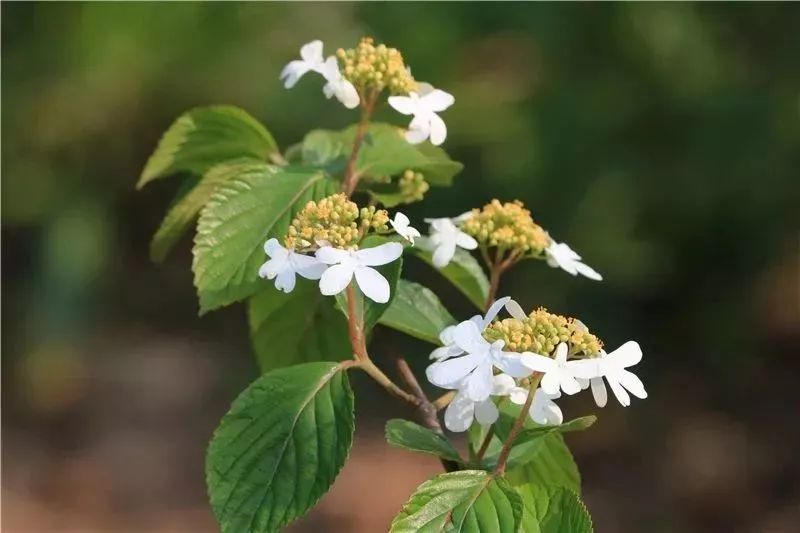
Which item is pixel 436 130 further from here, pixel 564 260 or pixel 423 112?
pixel 564 260

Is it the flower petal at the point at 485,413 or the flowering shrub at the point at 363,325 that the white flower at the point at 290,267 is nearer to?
the flowering shrub at the point at 363,325

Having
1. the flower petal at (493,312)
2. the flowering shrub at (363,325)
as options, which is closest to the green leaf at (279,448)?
the flowering shrub at (363,325)

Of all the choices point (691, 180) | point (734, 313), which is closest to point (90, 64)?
point (691, 180)

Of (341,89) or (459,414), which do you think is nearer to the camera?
(459,414)

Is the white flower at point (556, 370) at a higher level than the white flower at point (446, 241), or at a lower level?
lower

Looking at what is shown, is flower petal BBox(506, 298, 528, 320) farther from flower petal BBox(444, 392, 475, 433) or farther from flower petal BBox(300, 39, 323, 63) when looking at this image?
flower petal BBox(300, 39, 323, 63)

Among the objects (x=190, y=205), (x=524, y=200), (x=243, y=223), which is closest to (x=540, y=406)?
(x=243, y=223)

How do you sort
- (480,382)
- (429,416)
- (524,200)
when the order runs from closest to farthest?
1. (480,382)
2. (429,416)
3. (524,200)

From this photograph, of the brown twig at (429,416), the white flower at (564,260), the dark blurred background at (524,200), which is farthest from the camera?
the dark blurred background at (524,200)
